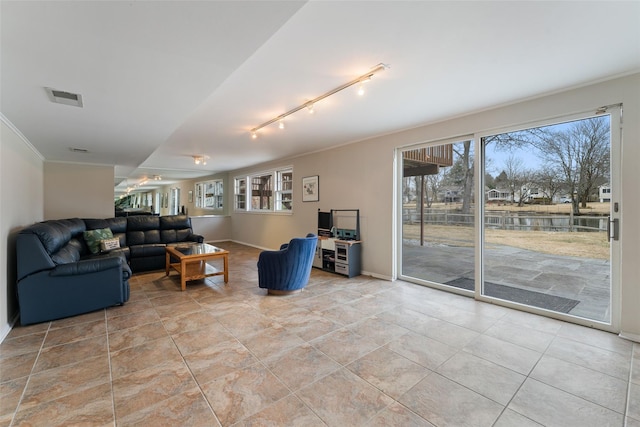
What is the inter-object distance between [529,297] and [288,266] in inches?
119

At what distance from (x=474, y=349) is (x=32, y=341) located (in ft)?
13.1

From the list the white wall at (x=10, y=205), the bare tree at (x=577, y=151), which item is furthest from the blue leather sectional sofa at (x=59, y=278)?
the bare tree at (x=577, y=151)

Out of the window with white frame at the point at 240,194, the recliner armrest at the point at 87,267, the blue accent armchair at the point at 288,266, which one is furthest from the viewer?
the window with white frame at the point at 240,194

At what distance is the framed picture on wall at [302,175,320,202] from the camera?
5734mm

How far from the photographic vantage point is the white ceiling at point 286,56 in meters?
1.46

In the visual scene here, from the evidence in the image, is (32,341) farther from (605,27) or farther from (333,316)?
(605,27)

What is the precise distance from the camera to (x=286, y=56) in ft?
6.88

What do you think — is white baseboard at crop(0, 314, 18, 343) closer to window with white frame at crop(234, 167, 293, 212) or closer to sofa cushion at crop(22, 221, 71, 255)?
sofa cushion at crop(22, 221, 71, 255)

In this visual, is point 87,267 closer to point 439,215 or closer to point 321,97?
point 321,97

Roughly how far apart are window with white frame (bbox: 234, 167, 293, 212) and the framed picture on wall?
667 mm

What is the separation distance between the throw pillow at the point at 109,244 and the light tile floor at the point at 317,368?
1902 mm

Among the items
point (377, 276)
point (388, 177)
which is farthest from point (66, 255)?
point (388, 177)

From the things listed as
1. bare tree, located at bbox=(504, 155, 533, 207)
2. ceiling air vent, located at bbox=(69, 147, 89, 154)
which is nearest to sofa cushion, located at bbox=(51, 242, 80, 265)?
ceiling air vent, located at bbox=(69, 147, 89, 154)

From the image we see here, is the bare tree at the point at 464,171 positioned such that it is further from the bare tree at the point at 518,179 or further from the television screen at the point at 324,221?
the television screen at the point at 324,221
